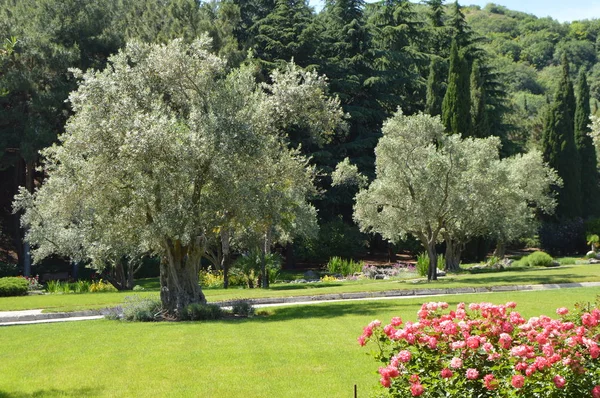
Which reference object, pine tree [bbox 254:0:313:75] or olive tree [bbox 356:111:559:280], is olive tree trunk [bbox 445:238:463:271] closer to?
olive tree [bbox 356:111:559:280]

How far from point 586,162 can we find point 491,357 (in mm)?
48079

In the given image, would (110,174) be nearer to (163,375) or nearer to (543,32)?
(163,375)

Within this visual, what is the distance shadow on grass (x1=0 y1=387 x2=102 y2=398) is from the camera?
32.6ft

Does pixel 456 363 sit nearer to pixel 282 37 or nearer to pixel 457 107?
pixel 457 107

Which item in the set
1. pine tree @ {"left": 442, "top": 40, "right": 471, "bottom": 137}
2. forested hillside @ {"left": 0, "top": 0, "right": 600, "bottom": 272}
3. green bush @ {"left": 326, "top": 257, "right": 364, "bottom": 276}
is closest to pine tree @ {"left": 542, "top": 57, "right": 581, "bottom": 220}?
forested hillside @ {"left": 0, "top": 0, "right": 600, "bottom": 272}

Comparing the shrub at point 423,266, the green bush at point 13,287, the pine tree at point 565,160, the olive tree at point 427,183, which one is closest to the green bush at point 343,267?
the shrub at point 423,266

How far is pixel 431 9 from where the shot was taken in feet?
187

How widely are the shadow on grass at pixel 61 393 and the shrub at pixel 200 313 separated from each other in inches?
332

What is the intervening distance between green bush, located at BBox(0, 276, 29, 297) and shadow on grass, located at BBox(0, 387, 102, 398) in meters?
20.2

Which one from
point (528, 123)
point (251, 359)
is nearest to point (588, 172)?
point (528, 123)

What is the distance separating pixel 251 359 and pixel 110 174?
337 inches

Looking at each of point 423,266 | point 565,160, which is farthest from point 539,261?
point 565,160

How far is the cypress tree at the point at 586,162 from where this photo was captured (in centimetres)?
5056

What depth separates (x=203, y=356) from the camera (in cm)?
1242
